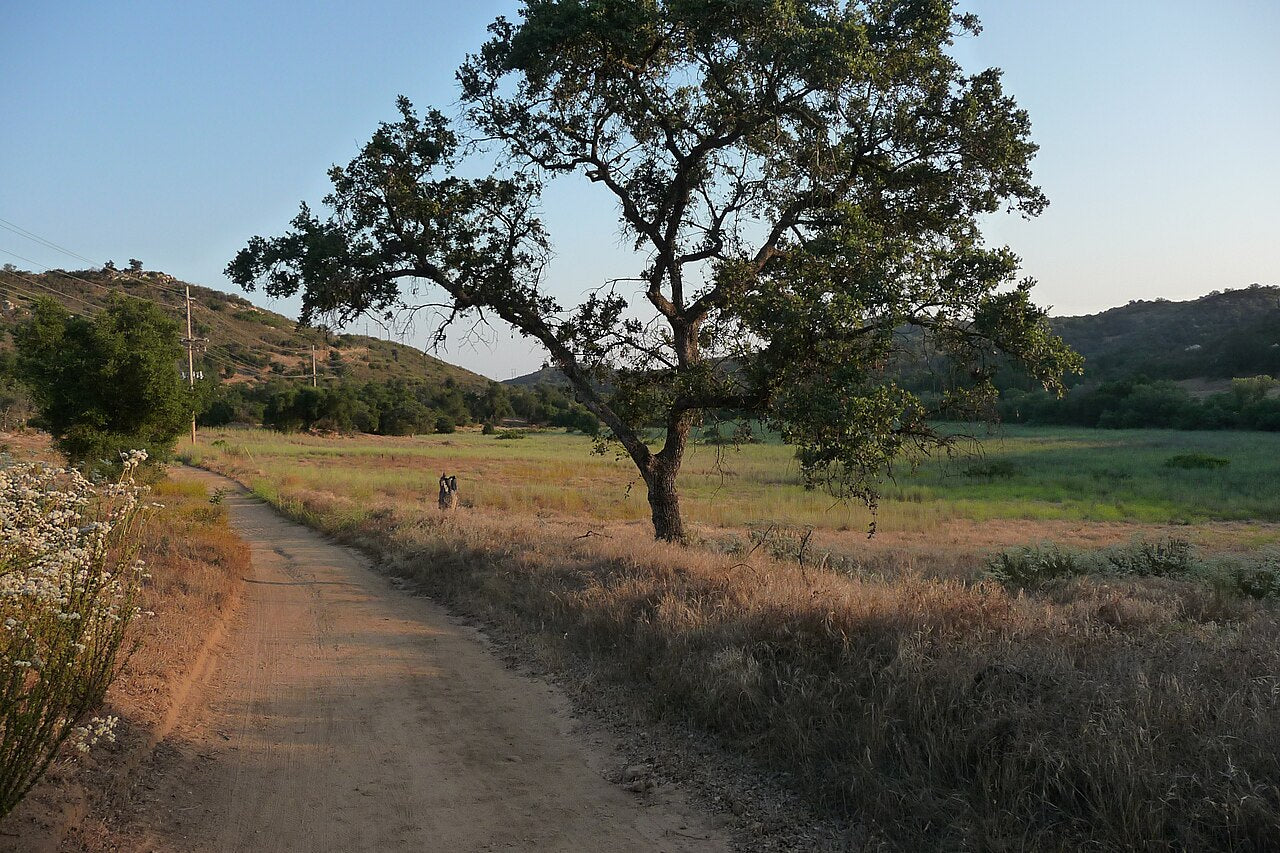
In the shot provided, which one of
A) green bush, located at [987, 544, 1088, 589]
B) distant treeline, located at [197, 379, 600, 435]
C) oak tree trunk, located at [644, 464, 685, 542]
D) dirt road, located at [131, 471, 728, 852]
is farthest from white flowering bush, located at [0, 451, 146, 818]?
distant treeline, located at [197, 379, 600, 435]

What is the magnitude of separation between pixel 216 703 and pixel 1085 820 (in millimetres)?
6527

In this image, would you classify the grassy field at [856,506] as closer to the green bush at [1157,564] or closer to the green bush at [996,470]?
the green bush at [996,470]

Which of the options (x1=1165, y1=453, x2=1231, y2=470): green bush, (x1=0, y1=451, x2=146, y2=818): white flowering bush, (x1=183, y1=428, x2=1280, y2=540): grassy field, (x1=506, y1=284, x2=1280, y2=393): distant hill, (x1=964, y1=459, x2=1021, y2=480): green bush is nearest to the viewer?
(x1=0, y1=451, x2=146, y2=818): white flowering bush

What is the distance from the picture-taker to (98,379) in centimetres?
2120

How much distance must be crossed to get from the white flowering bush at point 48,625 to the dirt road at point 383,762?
948mm

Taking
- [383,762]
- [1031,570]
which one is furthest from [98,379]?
[1031,570]

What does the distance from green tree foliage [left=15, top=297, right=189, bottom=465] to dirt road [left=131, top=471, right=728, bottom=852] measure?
15998 millimetres

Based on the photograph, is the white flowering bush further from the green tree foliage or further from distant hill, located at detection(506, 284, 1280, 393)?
distant hill, located at detection(506, 284, 1280, 393)

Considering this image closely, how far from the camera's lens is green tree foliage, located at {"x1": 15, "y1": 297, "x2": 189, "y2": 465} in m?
21.0

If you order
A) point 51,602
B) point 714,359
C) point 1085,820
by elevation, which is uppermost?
point 714,359

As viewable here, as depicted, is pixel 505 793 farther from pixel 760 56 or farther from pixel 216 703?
pixel 760 56

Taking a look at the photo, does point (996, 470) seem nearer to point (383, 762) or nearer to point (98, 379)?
point (98, 379)

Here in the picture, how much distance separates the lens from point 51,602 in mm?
3744

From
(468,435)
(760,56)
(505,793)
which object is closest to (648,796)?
(505,793)
